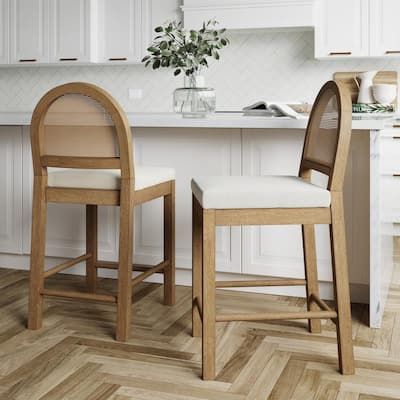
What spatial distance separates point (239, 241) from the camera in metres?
2.81

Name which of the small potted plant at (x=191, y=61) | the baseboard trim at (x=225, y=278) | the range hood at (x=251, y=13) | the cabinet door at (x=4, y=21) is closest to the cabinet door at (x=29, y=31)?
the cabinet door at (x=4, y=21)

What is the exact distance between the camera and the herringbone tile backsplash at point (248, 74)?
198 inches

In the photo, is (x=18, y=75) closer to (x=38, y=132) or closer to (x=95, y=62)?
(x=95, y=62)

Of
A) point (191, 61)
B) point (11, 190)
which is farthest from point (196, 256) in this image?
point (11, 190)

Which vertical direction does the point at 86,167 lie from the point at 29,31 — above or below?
below

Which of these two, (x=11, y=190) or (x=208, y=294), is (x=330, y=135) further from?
(x=11, y=190)

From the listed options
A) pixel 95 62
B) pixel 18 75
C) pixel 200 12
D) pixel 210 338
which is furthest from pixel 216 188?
pixel 18 75

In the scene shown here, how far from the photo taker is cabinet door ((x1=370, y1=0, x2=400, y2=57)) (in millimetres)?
4621

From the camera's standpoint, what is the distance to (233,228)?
9.15 ft

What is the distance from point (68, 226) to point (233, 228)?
2.81 ft

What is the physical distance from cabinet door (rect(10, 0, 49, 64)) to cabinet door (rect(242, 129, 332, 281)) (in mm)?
3145

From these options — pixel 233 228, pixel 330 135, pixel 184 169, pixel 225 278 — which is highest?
pixel 330 135

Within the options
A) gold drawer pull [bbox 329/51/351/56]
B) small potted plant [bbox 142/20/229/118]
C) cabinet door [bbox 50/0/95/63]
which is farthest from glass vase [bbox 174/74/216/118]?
cabinet door [bbox 50/0/95/63]

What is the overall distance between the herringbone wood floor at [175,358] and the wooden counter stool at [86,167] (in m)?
0.14
